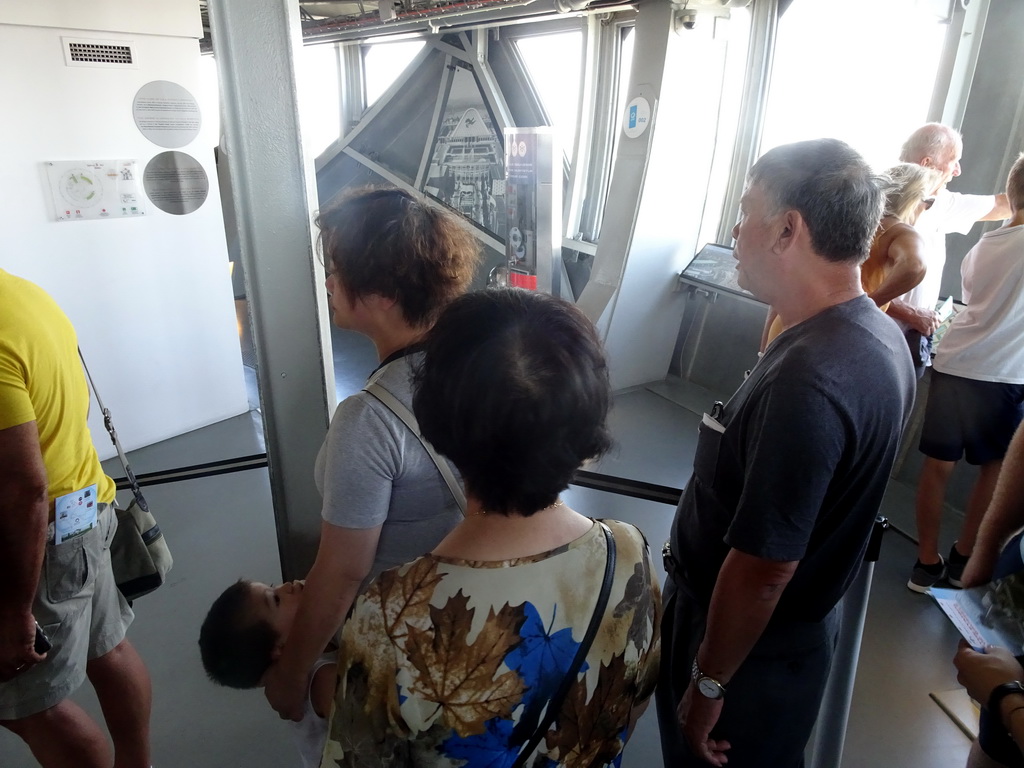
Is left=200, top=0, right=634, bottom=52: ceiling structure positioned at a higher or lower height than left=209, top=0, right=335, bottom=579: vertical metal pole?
higher

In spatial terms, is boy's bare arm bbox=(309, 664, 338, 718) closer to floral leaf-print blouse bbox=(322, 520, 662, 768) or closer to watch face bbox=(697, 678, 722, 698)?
floral leaf-print blouse bbox=(322, 520, 662, 768)

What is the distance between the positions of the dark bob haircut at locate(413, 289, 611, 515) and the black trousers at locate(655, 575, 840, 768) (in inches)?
26.6

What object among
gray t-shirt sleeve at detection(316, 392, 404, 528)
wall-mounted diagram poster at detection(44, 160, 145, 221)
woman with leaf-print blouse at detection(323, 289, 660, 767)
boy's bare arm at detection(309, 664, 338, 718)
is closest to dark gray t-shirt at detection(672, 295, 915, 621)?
woman with leaf-print blouse at detection(323, 289, 660, 767)

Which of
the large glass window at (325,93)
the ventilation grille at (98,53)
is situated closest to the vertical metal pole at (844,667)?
the ventilation grille at (98,53)

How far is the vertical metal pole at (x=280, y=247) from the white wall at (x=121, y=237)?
7.72ft

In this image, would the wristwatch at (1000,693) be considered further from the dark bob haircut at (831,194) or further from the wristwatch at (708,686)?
the dark bob haircut at (831,194)

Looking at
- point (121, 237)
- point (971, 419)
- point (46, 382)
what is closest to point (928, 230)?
point (971, 419)

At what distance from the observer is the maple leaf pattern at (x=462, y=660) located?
75 centimetres

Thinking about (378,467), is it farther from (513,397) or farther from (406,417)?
(513,397)

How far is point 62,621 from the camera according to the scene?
4.59 feet

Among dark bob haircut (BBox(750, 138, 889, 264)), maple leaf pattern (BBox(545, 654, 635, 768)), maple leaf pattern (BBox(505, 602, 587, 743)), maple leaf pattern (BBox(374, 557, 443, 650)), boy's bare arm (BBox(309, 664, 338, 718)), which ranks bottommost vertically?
boy's bare arm (BBox(309, 664, 338, 718))

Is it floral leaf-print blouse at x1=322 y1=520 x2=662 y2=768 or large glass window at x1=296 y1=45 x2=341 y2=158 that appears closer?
floral leaf-print blouse at x1=322 y1=520 x2=662 y2=768

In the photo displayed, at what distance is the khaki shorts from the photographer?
1.37 metres

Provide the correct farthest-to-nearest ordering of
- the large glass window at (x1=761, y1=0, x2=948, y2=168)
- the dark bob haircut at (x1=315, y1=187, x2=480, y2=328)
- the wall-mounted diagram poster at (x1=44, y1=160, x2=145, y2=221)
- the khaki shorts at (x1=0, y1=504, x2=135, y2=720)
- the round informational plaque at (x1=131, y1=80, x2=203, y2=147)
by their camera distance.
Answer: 1. the large glass window at (x1=761, y1=0, x2=948, y2=168)
2. the round informational plaque at (x1=131, y1=80, x2=203, y2=147)
3. the wall-mounted diagram poster at (x1=44, y1=160, x2=145, y2=221)
4. the khaki shorts at (x1=0, y1=504, x2=135, y2=720)
5. the dark bob haircut at (x1=315, y1=187, x2=480, y2=328)
